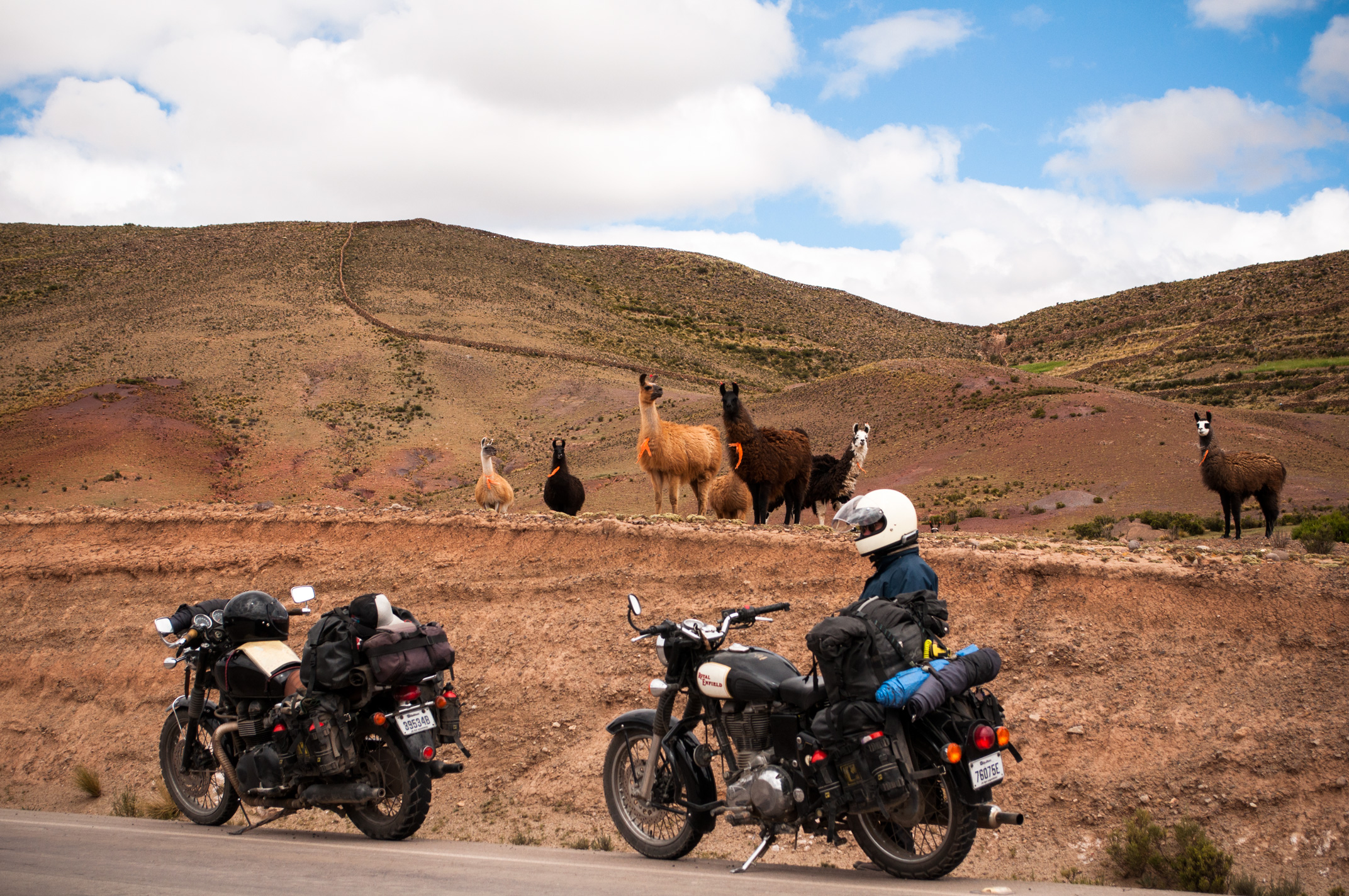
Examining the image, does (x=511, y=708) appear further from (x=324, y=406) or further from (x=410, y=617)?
(x=324, y=406)

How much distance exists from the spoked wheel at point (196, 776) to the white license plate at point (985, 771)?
6.02 meters

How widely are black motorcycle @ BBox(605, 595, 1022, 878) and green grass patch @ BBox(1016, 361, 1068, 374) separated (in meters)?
88.5

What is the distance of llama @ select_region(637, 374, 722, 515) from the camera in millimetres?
21875

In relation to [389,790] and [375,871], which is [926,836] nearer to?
[375,871]

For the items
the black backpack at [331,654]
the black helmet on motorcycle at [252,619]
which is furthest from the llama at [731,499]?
the black backpack at [331,654]

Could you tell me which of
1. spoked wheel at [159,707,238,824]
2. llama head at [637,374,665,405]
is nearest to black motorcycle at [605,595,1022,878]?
spoked wheel at [159,707,238,824]

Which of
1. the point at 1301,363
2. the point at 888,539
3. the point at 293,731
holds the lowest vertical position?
the point at 293,731

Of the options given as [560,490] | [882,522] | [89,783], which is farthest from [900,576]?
[560,490]

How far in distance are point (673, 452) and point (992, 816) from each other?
1681 cm

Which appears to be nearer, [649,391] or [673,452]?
[649,391]

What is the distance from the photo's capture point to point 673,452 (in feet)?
72.9

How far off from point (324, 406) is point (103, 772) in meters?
50.4

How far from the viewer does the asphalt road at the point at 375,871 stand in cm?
579

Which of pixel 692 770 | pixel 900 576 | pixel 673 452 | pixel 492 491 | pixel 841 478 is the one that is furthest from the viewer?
pixel 492 491
